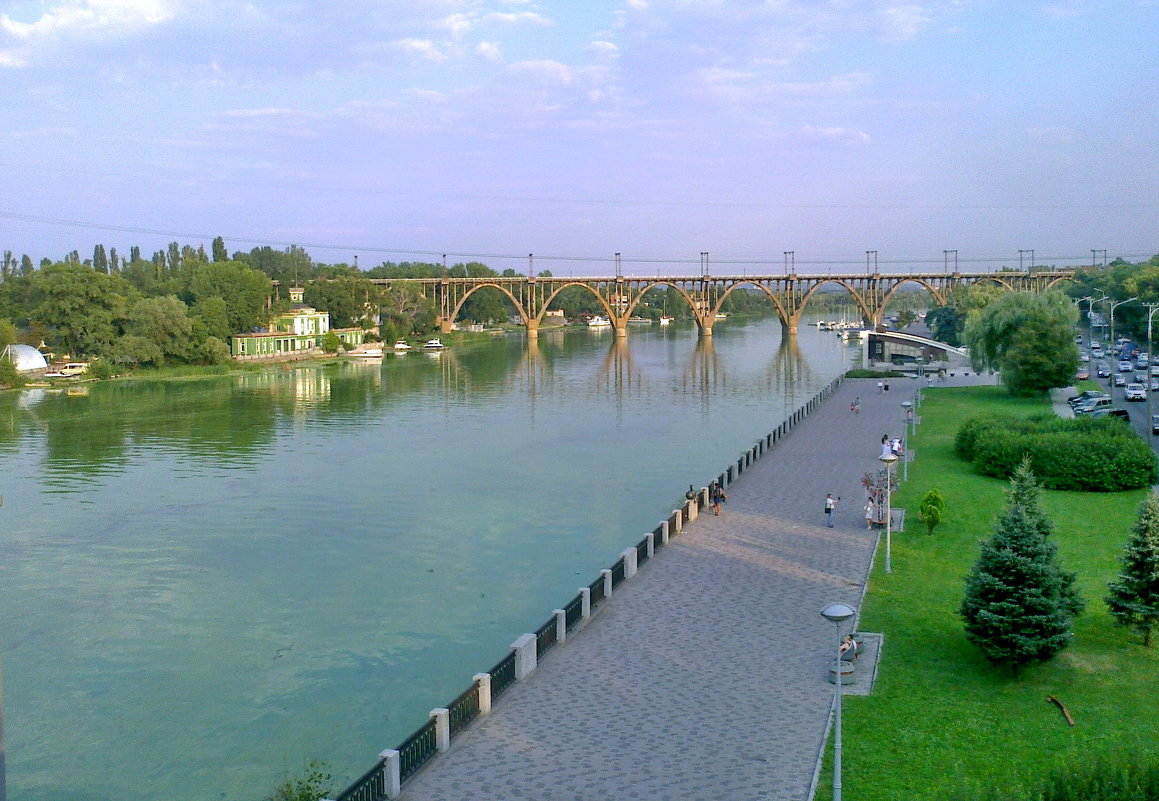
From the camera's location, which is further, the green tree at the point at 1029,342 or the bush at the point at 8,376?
the bush at the point at 8,376

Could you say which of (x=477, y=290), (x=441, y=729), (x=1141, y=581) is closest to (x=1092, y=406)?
(x=1141, y=581)

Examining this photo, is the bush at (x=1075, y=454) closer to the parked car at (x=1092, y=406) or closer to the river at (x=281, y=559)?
the river at (x=281, y=559)

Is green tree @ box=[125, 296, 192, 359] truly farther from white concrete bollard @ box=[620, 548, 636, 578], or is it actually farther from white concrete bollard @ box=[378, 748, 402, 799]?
white concrete bollard @ box=[378, 748, 402, 799]

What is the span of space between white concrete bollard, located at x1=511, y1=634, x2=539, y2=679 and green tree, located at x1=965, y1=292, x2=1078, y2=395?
3315 centimetres

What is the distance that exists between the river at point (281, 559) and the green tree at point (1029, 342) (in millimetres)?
9737

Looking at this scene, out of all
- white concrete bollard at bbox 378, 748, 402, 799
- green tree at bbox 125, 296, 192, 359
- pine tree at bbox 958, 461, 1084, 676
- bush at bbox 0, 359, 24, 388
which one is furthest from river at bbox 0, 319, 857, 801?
green tree at bbox 125, 296, 192, 359

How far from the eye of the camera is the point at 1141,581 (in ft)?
42.7

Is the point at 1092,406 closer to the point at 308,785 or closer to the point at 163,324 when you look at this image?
the point at 308,785

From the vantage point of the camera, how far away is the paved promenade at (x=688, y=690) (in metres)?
9.74

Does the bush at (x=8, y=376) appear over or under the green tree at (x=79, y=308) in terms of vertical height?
under

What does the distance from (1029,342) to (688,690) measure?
32866 millimetres

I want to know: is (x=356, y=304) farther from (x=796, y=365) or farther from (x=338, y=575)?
(x=338, y=575)

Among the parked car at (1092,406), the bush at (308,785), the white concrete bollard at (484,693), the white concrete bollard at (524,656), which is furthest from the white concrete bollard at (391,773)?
the parked car at (1092,406)

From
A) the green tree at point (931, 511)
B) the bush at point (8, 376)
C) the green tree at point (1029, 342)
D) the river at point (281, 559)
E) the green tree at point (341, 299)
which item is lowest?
the river at point (281, 559)
